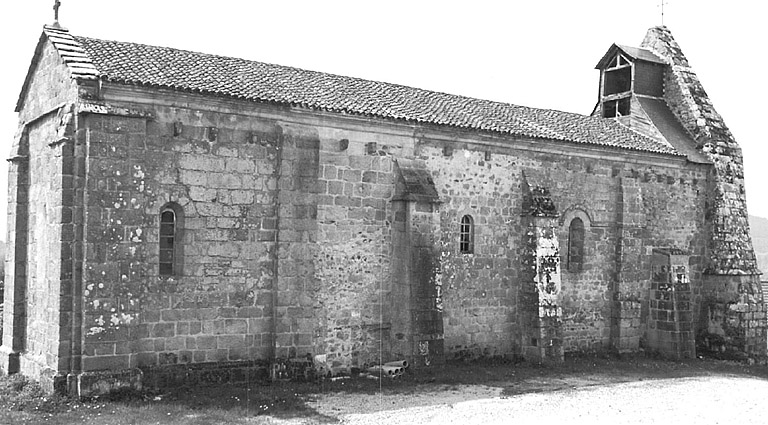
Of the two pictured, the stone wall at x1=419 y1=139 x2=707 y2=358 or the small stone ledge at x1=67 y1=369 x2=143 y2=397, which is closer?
the small stone ledge at x1=67 y1=369 x2=143 y2=397

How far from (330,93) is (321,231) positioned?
342cm

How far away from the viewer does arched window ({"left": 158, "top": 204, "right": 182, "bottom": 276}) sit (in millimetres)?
14844

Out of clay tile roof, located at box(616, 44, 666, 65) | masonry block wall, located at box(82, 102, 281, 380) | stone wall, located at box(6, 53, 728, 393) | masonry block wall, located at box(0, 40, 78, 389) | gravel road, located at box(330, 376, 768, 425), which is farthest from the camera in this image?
clay tile roof, located at box(616, 44, 666, 65)

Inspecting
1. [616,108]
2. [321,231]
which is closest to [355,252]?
[321,231]

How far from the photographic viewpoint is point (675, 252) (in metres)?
23.0

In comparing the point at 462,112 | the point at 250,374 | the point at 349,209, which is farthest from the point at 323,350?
the point at 462,112

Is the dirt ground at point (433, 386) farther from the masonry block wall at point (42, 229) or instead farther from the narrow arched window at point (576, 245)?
the narrow arched window at point (576, 245)

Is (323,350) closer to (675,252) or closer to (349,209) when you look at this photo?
(349,209)

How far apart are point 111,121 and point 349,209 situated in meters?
5.46

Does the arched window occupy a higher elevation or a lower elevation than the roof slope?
lower

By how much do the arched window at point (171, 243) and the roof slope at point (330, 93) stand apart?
2.42m

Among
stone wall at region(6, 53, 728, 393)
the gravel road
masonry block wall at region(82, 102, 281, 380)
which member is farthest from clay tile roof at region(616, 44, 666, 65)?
masonry block wall at region(82, 102, 281, 380)

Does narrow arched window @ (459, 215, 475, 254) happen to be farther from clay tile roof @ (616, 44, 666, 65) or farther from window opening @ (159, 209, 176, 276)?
clay tile roof @ (616, 44, 666, 65)

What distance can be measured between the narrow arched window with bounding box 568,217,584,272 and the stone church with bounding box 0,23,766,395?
0.06 m
